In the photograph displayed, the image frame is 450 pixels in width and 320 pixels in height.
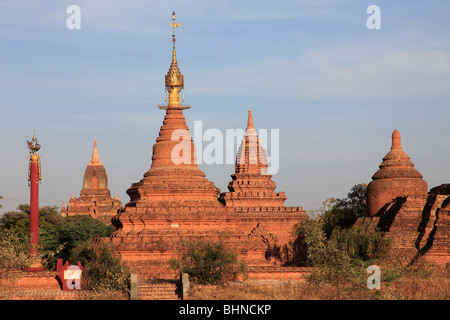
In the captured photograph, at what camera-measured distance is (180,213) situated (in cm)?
4128

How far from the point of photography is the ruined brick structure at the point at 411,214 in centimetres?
4028

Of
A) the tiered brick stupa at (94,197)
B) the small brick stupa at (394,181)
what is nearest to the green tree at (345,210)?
the small brick stupa at (394,181)

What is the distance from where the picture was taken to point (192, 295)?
30297 millimetres

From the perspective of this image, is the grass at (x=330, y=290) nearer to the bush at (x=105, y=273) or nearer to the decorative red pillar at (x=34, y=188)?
the bush at (x=105, y=273)

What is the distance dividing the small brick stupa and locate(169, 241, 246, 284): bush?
790 inches

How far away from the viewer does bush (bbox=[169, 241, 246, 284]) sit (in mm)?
31672

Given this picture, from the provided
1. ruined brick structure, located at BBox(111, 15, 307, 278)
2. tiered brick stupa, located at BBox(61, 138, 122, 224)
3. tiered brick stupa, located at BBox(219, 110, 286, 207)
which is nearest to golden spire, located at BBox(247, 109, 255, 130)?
tiered brick stupa, located at BBox(219, 110, 286, 207)

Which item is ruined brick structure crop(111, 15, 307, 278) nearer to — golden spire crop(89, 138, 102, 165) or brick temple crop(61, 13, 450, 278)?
brick temple crop(61, 13, 450, 278)

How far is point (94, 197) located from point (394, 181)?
56728 millimetres

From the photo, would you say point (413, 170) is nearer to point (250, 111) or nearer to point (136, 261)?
point (250, 111)

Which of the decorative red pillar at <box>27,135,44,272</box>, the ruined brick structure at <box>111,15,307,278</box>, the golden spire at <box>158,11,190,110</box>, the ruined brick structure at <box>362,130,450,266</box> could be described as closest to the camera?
the decorative red pillar at <box>27,135,44,272</box>

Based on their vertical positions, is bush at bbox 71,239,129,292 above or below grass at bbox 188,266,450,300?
above

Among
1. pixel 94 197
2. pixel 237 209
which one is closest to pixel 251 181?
pixel 237 209

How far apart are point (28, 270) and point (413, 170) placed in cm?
2767
